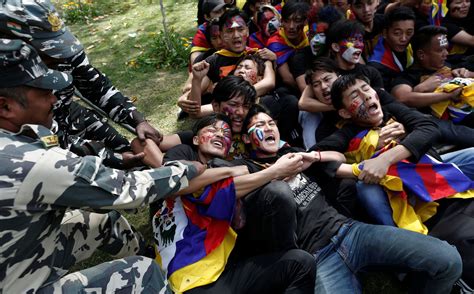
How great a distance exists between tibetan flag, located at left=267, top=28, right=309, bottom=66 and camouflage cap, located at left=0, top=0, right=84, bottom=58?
8.39ft

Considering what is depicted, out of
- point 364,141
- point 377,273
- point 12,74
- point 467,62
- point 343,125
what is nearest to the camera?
point 12,74

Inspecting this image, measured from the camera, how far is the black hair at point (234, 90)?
11.9ft

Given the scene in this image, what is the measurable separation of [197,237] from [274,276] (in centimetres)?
58

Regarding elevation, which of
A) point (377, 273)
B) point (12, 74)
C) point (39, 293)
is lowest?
point (377, 273)

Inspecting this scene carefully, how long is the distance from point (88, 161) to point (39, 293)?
765 millimetres

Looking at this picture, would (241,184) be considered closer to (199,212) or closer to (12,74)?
(199,212)

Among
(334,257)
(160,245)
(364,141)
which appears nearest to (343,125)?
(364,141)

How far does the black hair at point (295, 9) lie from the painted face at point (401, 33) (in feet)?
3.28

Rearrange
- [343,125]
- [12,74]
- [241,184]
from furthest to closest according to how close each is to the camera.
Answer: [343,125]
[241,184]
[12,74]

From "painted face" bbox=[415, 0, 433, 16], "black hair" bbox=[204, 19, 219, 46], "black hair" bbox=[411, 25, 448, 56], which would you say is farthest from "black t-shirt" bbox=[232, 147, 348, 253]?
"painted face" bbox=[415, 0, 433, 16]

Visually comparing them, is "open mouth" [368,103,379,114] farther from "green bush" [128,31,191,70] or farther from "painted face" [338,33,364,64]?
"green bush" [128,31,191,70]

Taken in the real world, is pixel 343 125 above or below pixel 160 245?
above

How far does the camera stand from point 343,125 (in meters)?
3.54

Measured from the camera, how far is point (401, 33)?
4344 millimetres
